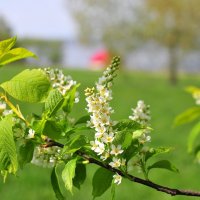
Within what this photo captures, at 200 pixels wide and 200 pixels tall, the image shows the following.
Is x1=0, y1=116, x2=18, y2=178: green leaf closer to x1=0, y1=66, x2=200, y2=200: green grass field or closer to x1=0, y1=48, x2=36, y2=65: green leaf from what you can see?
x1=0, y1=48, x2=36, y2=65: green leaf

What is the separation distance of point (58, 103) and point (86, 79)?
44.0 ft

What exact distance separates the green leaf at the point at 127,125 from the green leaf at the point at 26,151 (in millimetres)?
150

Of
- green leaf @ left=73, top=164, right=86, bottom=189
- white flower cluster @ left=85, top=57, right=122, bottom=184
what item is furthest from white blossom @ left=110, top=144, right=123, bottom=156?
green leaf @ left=73, top=164, right=86, bottom=189

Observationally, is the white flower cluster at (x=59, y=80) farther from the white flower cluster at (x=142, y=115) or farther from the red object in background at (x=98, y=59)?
the red object in background at (x=98, y=59)

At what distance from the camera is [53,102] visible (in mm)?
881

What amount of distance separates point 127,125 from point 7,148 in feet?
0.68

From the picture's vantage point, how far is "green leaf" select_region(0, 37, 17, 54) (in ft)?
2.84

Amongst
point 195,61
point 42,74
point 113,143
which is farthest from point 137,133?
point 195,61

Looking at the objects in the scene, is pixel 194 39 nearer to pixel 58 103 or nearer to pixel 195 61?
pixel 195 61

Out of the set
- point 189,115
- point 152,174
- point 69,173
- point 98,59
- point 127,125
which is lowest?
point 69,173

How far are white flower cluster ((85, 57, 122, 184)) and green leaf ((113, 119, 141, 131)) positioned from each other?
0.02 metres

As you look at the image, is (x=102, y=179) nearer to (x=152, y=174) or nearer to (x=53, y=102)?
(x=53, y=102)

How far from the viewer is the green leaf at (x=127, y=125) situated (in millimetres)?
878

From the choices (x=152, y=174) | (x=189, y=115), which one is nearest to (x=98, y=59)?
(x=152, y=174)
